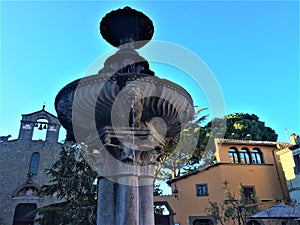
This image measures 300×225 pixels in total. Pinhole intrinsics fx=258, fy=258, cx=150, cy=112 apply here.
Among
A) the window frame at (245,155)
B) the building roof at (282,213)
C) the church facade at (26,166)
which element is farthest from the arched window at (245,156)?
the church facade at (26,166)

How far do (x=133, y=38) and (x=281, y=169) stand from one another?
17147 millimetres

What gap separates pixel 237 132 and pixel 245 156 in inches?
204

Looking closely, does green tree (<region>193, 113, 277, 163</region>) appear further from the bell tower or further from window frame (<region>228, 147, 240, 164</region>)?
the bell tower

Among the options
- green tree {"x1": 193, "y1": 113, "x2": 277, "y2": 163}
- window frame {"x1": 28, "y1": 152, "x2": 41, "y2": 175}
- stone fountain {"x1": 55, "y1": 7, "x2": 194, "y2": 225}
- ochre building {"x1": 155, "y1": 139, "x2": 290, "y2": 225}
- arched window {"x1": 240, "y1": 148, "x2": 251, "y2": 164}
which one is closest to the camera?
stone fountain {"x1": 55, "y1": 7, "x2": 194, "y2": 225}

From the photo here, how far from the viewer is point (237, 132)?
74.3ft

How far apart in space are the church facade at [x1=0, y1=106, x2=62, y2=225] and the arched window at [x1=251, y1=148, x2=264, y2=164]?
15.7m

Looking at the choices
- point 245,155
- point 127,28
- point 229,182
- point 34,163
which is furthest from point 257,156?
point 34,163

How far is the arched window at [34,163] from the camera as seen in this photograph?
22734mm

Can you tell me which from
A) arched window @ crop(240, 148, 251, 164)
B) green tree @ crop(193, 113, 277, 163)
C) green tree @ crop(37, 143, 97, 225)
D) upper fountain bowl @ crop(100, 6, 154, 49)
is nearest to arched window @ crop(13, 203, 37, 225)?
green tree @ crop(37, 143, 97, 225)

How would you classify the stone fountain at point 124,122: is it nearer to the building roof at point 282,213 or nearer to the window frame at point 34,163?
the building roof at point 282,213

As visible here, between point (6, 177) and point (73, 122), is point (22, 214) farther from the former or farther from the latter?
point (73, 122)

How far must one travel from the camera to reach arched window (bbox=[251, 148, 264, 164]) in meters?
17.7

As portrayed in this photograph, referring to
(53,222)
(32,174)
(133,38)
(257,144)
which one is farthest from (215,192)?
(32,174)

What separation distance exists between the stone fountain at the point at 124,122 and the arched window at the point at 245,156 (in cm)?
1523
